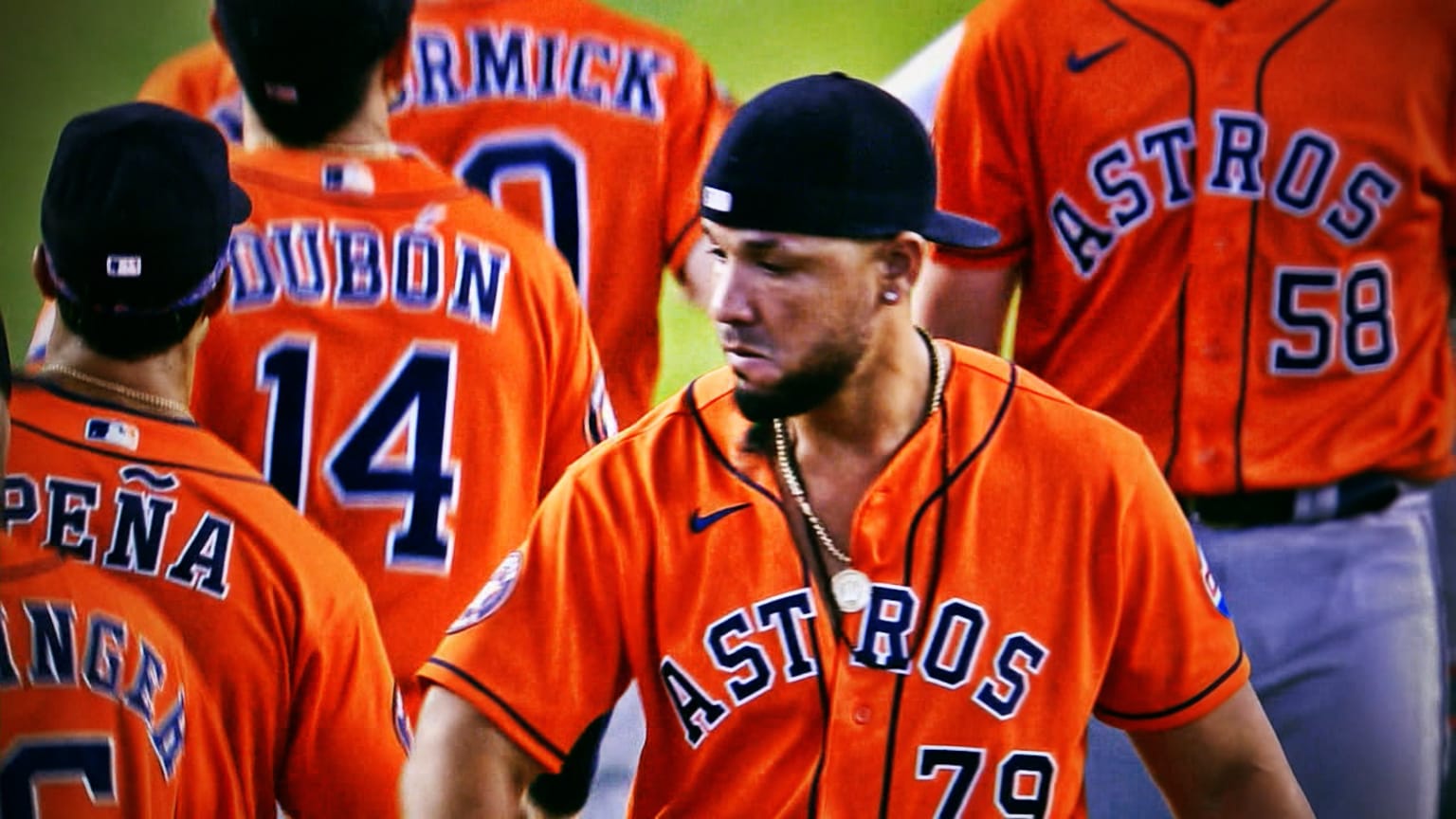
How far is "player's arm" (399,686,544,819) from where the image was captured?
221cm

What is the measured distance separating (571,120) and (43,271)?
30.2 inches

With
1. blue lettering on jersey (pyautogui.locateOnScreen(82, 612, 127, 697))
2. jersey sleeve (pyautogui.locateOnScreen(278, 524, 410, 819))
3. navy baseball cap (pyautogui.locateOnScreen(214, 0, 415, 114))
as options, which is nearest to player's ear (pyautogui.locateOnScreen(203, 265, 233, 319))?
navy baseball cap (pyautogui.locateOnScreen(214, 0, 415, 114))

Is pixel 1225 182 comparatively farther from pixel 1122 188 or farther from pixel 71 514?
pixel 71 514

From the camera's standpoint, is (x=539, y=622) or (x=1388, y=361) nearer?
(x=539, y=622)

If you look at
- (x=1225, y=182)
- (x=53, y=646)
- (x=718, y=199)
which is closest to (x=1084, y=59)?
(x=1225, y=182)

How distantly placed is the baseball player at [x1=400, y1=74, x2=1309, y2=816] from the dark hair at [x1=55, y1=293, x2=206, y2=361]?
0.60 metres

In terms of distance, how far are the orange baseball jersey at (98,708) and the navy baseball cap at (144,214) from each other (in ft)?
1.27

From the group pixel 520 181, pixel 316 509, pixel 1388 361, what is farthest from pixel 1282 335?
pixel 316 509

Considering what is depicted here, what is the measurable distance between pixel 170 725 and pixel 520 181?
88 centimetres

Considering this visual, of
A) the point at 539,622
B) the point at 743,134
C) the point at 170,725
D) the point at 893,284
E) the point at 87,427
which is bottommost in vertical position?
the point at 170,725

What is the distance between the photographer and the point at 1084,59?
99.3 inches

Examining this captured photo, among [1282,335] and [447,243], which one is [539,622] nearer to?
[447,243]

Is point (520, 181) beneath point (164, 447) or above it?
above

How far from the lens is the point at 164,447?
2.55 meters
